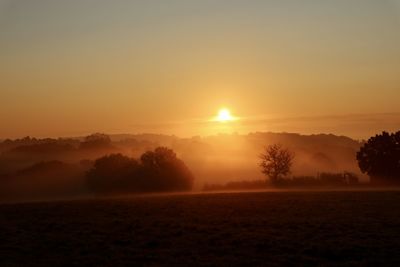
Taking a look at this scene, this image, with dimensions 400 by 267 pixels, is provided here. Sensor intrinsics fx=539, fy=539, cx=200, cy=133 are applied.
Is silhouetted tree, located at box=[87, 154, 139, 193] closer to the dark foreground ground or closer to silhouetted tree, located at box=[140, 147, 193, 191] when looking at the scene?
silhouetted tree, located at box=[140, 147, 193, 191]

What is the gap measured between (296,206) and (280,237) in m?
15.1

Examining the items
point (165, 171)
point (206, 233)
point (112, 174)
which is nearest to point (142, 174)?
point (165, 171)

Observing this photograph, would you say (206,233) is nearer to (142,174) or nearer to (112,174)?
(142,174)

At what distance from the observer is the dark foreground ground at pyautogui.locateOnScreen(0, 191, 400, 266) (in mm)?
28078

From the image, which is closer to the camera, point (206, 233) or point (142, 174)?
point (206, 233)

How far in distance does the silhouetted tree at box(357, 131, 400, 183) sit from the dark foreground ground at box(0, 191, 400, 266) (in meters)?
35.2

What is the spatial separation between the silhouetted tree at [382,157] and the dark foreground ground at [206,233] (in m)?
35.2

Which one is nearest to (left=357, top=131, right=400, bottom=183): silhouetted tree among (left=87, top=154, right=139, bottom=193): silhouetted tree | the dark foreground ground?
the dark foreground ground

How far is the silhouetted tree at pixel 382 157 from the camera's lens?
8600 cm

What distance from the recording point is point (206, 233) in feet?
114

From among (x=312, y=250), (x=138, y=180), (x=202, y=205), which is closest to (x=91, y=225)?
(x=202, y=205)

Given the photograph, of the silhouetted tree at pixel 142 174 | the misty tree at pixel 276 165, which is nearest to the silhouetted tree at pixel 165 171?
the silhouetted tree at pixel 142 174

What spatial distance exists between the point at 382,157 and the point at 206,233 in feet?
197

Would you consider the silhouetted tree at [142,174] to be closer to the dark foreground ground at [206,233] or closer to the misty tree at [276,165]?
the misty tree at [276,165]
